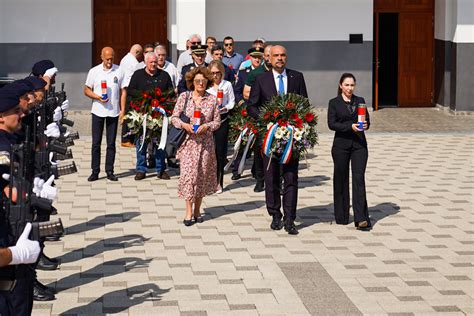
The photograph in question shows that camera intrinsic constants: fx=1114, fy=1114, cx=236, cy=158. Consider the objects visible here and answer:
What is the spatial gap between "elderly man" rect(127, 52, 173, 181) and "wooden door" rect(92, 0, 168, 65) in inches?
368

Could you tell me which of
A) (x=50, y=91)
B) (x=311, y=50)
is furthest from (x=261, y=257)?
(x=311, y=50)

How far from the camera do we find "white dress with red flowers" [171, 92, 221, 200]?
13359 millimetres

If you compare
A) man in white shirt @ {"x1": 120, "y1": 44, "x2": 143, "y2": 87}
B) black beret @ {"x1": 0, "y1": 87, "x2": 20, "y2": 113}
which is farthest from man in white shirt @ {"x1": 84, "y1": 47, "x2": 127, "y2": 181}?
black beret @ {"x1": 0, "y1": 87, "x2": 20, "y2": 113}

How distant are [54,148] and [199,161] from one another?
9.62 feet

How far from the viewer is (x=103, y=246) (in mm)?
12188

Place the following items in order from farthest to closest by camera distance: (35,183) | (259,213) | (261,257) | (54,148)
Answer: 1. (259,213)
2. (261,257)
3. (54,148)
4. (35,183)

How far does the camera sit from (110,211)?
14.2m

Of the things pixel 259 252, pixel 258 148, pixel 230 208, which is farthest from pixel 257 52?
pixel 259 252

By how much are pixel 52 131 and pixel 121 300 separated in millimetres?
2127

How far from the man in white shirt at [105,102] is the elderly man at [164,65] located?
3.11 ft

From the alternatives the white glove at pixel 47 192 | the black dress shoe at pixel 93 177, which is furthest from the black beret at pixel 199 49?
the white glove at pixel 47 192

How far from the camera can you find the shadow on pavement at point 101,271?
34.5 ft

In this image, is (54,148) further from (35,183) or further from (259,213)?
(259,213)

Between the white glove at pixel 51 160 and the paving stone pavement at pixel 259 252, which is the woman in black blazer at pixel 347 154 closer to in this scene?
the paving stone pavement at pixel 259 252
